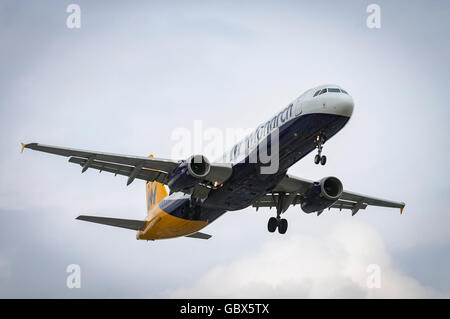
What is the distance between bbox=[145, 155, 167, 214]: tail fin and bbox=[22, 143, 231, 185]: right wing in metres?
6.75

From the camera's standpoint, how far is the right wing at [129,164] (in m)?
33.1

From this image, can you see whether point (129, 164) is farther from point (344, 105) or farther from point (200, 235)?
point (344, 105)

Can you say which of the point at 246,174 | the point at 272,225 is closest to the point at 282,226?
the point at 272,225

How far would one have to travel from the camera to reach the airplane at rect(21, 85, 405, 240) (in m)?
30.5

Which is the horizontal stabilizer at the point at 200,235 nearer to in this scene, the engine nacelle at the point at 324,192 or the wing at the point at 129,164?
the wing at the point at 129,164

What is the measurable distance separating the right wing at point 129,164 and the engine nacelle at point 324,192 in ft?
21.2

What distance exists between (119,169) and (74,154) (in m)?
3.14

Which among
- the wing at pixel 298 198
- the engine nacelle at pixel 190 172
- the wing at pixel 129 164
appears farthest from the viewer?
the wing at pixel 298 198

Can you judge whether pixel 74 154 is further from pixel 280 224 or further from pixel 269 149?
pixel 280 224

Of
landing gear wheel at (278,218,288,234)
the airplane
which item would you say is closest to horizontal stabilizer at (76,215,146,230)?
the airplane

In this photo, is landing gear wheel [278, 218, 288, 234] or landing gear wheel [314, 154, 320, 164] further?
landing gear wheel [278, 218, 288, 234]

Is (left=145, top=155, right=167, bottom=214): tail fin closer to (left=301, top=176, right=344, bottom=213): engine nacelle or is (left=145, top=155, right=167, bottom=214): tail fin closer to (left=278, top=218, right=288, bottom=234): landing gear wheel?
(left=278, top=218, right=288, bottom=234): landing gear wheel

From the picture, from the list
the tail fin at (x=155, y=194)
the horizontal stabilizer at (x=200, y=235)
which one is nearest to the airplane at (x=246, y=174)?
the tail fin at (x=155, y=194)

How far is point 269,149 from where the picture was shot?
31.8m
